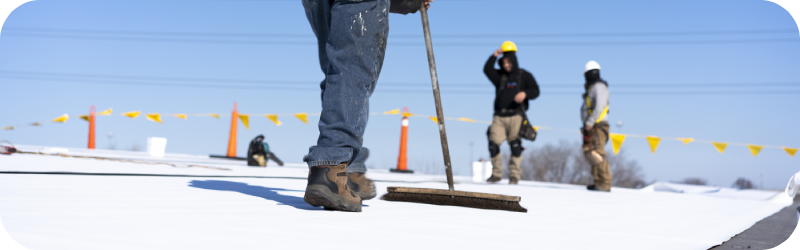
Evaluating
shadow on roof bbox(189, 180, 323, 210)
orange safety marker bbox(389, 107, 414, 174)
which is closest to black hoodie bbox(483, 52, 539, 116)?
orange safety marker bbox(389, 107, 414, 174)

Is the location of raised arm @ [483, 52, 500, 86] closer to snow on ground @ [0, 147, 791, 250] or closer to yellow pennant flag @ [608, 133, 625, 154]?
snow on ground @ [0, 147, 791, 250]

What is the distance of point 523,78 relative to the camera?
6176 mm

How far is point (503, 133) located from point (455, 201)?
412 cm

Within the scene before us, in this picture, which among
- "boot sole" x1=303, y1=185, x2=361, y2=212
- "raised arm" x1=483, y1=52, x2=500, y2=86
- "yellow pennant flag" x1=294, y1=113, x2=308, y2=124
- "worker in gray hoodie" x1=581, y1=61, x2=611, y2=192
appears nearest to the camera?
"boot sole" x1=303, y1=185, x2=361, y2=212

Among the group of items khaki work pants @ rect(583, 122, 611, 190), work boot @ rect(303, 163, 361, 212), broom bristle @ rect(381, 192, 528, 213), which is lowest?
broom bristle @ rect(381, 192, 528, 213)

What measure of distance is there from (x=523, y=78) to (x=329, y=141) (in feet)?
15.5

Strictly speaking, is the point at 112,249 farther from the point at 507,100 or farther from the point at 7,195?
the point at 507,100

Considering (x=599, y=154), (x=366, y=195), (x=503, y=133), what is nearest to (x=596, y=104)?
(x=599, y=154)

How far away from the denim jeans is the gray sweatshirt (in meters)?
4.22

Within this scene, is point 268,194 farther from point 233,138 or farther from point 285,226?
point 233,138

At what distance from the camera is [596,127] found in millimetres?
5652

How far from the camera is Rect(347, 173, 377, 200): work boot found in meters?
2.10

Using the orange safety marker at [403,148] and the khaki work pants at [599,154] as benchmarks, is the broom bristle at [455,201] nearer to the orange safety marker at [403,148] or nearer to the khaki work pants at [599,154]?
the khaki work pants at [599,154]

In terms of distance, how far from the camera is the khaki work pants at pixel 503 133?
236 inches
